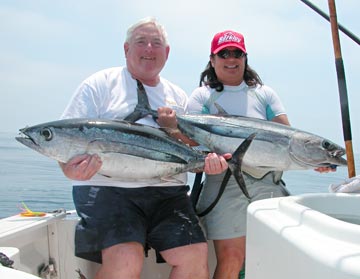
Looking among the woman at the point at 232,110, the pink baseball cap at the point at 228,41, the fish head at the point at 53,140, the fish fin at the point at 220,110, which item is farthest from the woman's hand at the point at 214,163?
the pink baseball cap at the point at 228,41

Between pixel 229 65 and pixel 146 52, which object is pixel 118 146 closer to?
pixel 146 52

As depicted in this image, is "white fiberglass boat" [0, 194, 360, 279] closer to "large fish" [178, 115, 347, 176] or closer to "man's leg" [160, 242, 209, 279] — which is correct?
"man's leg" [160, 242, 209, 279]

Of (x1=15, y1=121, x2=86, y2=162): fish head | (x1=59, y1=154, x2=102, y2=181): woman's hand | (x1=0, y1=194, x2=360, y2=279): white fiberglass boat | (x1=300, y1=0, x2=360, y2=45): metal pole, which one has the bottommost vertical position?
(x1=0, y1=194, x2=360, y2=279): white fiberglass boat

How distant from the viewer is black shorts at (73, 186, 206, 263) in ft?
7.39

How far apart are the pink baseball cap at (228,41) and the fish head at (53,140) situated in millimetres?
1346

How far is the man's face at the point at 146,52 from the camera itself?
272cm

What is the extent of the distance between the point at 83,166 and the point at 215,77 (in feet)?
4.52

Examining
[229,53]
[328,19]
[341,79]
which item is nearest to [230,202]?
[229,53]

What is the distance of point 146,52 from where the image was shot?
2715 millimetres

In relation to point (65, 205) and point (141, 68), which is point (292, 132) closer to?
point (141, 68)

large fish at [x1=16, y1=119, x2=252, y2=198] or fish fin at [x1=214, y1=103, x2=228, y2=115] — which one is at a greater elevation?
fish fin at [x1=214, y1=103, x2=228, y2=115]

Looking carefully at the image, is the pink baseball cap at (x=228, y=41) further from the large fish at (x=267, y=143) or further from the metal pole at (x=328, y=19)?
the metal pole at (x=328, y=19)

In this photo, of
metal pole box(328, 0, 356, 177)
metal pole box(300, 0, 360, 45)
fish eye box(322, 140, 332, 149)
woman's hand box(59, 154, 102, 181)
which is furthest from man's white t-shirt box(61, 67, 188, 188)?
metal pole box(300, 0, 360, 45)

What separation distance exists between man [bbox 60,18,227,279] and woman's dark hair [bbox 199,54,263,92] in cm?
35
